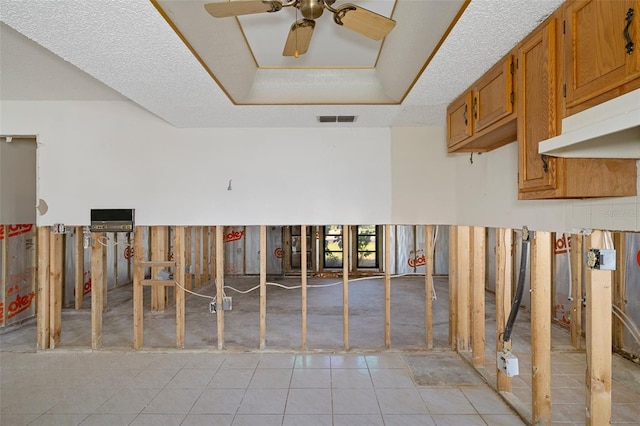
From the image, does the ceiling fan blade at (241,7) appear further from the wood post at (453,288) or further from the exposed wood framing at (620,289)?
the exposed wood framing at (620,289)

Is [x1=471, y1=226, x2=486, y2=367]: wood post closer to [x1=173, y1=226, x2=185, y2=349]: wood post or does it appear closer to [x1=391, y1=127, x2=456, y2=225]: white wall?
[x1=391, y1=127, x2=456, y2=225]: white wall

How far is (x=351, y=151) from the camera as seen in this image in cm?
376

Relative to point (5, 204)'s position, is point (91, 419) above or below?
below

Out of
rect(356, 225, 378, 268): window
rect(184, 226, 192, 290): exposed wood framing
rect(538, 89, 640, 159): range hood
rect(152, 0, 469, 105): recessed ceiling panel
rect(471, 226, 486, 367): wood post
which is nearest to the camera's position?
rect(538, 89, 640, 159): range hood

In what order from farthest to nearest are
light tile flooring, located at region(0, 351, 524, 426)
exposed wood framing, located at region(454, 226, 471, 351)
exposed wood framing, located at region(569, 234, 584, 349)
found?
exposed wood framing, located at region(569, 234, 584, 349), exposed wood framing, located at region(454, 226, 471, 351), light tile flooring, located at region(0, 351, 524, 426)

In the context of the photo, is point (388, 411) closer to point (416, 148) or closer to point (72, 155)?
point (416, 148)

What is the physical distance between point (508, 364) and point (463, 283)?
1.00 m

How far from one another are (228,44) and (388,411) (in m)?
2.99

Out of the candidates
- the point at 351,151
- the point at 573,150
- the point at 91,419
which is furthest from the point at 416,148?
the point at 91,419

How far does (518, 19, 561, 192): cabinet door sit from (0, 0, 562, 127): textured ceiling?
0.40ft

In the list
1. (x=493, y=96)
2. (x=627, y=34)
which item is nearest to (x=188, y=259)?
(x=493, y=96)

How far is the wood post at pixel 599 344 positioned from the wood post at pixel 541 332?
22.2 inches

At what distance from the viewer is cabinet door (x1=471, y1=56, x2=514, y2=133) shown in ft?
6.72

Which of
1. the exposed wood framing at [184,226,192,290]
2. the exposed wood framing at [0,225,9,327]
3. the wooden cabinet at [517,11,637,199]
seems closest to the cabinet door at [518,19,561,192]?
the wooden cabinet at [517,11,637,199]
